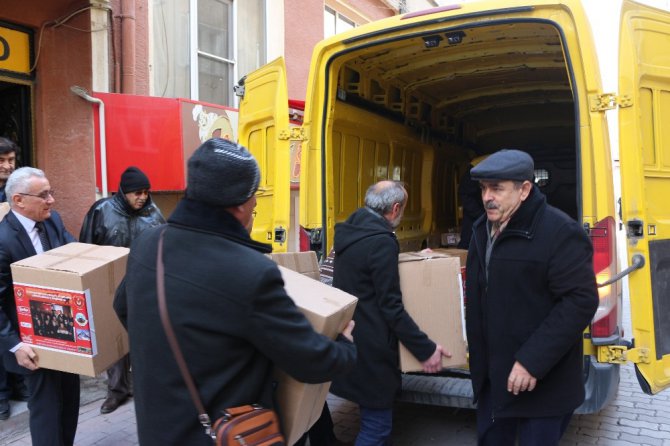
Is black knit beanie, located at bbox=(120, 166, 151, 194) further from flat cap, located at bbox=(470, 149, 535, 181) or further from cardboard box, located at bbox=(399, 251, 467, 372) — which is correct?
flat cap, located at bbox=(470, 149, 535, 181)

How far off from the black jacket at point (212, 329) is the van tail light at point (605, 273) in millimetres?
1891

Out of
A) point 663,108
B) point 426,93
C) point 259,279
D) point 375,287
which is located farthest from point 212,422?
point 426,93

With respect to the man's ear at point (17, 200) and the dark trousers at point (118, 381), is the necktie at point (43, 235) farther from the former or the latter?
the dark trousers at point (118, 381)

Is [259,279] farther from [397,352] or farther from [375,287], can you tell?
[397,352]

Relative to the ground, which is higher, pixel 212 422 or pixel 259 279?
pixel 259 279

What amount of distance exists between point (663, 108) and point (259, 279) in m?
2.63

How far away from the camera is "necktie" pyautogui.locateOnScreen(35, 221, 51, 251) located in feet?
10.4

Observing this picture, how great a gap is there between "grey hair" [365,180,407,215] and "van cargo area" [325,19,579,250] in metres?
1.06

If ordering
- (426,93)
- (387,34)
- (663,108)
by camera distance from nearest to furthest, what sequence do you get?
(663,108), (387,34), (426,93)

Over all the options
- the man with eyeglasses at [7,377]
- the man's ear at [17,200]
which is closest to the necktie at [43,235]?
the man's ear at [17,200]

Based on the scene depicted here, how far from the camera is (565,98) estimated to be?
6.59 meters

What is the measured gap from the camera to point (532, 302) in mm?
2422

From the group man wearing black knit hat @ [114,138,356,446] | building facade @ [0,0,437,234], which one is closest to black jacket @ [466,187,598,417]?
man wearing black knit hat @ [114,138,356,446]

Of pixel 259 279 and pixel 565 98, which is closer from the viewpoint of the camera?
pixel 259 279
